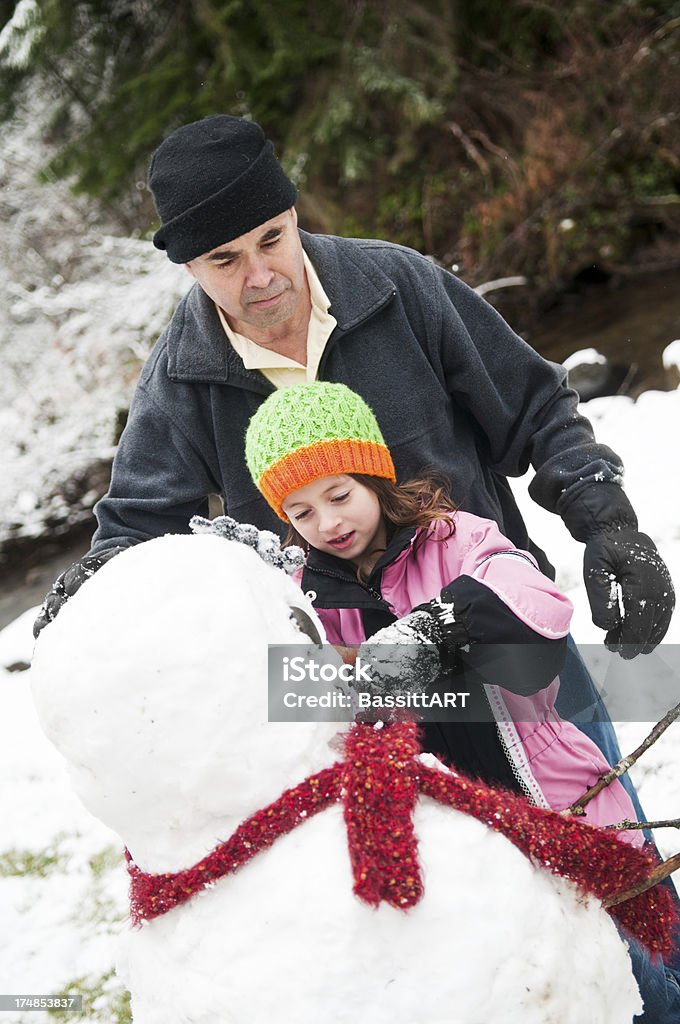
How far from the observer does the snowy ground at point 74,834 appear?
255 cm

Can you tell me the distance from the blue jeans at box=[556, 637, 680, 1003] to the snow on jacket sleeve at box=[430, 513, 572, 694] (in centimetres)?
43

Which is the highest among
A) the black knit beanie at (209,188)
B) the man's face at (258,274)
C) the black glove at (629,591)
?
the black knit beanie at (209,188)

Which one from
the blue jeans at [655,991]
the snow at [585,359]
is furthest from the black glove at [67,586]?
the snow at [585,359]

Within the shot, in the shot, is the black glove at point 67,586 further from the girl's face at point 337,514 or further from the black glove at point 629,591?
the black glove at point 629,591

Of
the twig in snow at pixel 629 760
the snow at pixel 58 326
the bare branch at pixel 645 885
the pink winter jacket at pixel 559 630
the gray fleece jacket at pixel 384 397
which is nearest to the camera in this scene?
the bare branch at pixel 645 885

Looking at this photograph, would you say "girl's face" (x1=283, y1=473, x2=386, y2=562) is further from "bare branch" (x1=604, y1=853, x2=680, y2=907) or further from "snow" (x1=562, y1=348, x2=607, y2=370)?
"snow" (x1=562, y1=348, x2=607, y2=370)

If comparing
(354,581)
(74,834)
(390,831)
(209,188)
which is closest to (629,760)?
(390,831)

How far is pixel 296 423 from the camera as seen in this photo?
1.59m

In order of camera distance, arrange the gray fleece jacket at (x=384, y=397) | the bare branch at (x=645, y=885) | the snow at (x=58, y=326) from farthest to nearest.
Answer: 1. the snow at (x=58, y=326)
2. the gray fleece jacket at (x=384, y=397)
3. the bare branch at (x=645, y=885)

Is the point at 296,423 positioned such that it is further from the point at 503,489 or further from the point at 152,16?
the point at 152,16

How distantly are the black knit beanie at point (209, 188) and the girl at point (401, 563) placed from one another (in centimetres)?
36

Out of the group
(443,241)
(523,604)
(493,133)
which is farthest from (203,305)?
(493,133)

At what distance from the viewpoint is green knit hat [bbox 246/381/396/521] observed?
62.2 inches

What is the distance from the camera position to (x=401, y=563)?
163 centimetres
